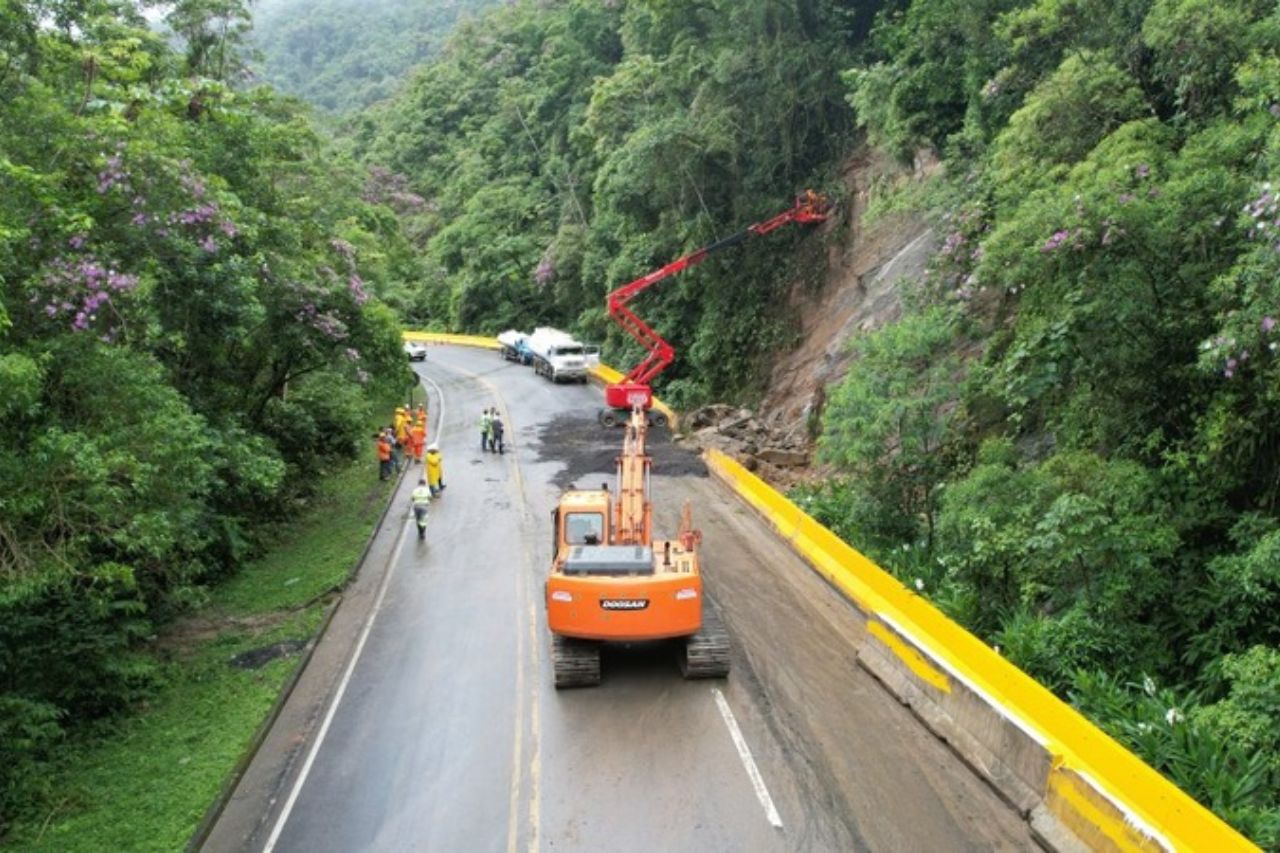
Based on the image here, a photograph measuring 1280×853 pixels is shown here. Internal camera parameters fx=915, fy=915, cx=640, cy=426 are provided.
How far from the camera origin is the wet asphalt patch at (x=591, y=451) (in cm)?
2620

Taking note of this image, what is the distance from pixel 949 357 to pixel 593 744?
9.91 metres

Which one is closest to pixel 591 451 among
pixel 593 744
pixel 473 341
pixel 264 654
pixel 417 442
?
pixel 417 442

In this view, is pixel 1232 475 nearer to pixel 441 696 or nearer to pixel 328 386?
pixel 441 696

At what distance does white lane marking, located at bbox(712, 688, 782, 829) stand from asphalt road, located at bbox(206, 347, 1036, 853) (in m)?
0.03

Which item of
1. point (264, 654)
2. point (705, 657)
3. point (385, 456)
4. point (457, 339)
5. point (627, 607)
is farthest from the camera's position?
point (457, 339)

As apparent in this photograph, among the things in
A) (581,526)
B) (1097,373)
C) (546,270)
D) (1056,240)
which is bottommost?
(581,526)

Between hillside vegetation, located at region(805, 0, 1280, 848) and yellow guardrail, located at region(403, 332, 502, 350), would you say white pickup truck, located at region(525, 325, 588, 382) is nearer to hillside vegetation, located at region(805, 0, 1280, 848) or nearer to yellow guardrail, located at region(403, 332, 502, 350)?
yellow guardrail, located at region(403, 332, 502, 350)

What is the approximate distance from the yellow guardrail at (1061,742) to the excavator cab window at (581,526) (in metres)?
4.59

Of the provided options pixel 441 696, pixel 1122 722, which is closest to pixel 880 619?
pixel 1122 722

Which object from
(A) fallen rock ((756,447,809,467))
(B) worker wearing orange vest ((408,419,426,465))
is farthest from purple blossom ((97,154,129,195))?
(A) fallen rock ((756,447,809,467))

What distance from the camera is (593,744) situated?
1176 cm

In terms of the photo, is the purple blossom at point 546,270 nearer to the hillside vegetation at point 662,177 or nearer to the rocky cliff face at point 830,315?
the hillside vegetation at point 662,177

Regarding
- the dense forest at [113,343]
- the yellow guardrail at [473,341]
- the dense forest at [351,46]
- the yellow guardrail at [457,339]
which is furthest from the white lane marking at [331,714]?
the dense forest at [351,46]

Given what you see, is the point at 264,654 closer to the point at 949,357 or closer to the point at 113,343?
the point at 113,343
